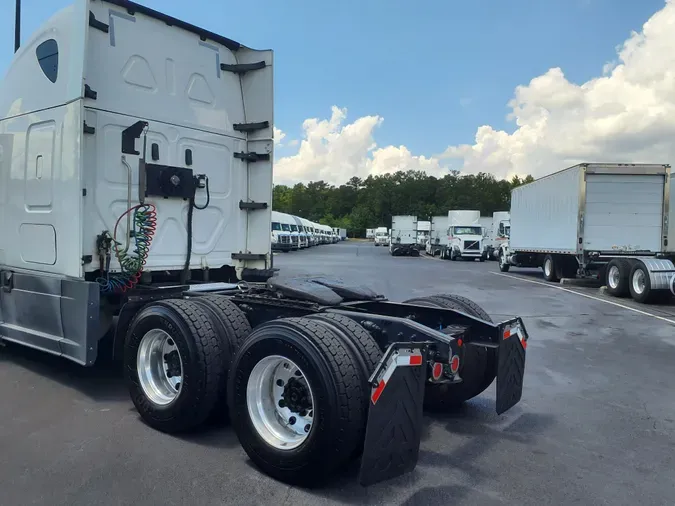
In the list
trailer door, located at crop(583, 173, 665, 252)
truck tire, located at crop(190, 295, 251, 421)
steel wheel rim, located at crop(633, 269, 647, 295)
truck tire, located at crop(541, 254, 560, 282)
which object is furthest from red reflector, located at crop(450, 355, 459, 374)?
truck tire, located at crop(541, 254, 560, 282)

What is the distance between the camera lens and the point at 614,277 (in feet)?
52.5

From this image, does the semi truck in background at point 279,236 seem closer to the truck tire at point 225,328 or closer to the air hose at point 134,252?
the air hose at point 134,252

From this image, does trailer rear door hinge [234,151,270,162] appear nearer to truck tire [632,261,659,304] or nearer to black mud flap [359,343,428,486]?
black mud flap [359,343,428,486]

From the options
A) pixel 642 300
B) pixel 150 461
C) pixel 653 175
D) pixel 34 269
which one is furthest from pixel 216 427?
pixel 653 175

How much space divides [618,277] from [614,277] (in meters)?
0.38

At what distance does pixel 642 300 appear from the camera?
14.3 metres

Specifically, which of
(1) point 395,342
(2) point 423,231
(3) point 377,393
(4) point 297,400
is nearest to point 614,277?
(1) point 395,342

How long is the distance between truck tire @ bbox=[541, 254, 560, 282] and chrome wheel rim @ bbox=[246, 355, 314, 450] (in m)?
19.0

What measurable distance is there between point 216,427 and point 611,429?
3.40 m

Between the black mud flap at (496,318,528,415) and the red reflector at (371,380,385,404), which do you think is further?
the black mud flap at (496,318,528,415)

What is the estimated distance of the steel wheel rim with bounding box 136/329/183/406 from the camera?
475 centimetres

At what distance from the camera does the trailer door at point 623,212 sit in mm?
18062

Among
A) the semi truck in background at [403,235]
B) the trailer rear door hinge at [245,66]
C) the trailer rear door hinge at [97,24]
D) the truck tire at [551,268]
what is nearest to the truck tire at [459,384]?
the trailer rear door hinge at [245,66]

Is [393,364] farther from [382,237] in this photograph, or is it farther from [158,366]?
[382,237]
